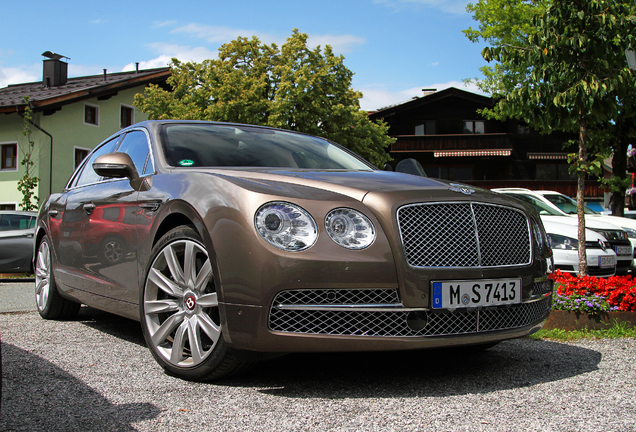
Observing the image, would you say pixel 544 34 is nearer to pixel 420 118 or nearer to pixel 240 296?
pixel 240 296

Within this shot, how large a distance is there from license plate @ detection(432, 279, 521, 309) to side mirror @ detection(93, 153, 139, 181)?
2130mm

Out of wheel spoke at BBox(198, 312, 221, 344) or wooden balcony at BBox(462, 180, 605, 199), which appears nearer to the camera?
wheel spoke at BBox(198, 312, 221, 344)

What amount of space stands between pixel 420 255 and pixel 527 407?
839 mm

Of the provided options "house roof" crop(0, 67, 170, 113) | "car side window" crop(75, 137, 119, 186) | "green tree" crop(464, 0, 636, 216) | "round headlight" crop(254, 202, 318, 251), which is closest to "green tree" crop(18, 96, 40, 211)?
"house roof" crop(0, 67, 170, 113)

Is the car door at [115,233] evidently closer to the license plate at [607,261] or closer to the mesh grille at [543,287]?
the mesh grille at [543,287]

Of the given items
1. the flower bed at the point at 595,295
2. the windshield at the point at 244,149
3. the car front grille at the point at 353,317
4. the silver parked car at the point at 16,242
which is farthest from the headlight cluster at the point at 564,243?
the silver parked car at the point at 16,242

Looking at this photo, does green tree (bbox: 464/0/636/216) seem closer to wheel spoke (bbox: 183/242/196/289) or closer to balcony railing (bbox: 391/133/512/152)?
balcony railing (bbox: 391/133/512/152)

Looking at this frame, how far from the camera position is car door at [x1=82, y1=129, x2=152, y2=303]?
387 centimetres

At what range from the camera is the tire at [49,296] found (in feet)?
17.7

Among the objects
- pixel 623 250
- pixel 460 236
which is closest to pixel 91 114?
pixel 623 250

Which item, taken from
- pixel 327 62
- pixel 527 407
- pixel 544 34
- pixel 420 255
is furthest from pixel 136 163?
pixel 327 62

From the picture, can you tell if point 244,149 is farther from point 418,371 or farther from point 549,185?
point 549,185

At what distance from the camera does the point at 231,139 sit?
4.30 meters

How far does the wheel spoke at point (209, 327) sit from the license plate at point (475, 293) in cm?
107
